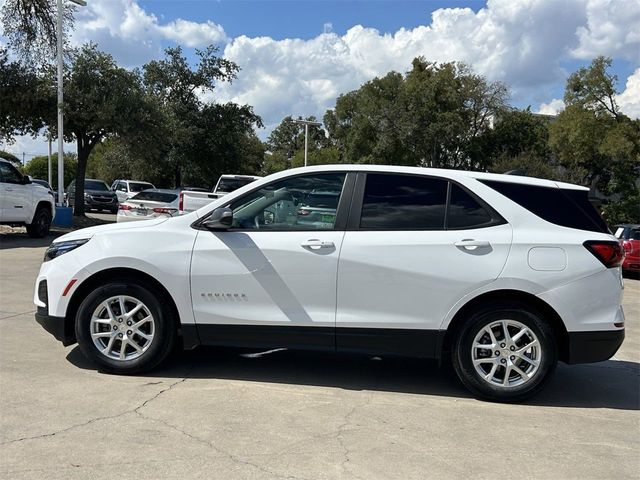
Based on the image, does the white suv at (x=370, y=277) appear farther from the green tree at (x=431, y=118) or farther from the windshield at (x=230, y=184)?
the green tree at (x=431, y=118)

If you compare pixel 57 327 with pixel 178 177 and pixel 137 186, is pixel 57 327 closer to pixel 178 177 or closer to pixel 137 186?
pixel 137 186

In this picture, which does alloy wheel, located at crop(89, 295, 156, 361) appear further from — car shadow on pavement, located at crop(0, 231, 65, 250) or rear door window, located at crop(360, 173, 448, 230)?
car shadow on pavement, located at crop(0, 231, 65, 250)

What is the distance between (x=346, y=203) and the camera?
192 inches

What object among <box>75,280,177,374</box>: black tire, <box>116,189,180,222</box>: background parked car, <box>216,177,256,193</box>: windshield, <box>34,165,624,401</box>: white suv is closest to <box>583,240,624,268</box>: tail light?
<box>34,165,624,401</box>: white suv

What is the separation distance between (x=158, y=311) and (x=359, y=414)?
188 cm

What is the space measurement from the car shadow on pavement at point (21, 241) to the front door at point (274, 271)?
1056 centimetres

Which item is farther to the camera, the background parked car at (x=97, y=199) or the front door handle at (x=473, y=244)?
the background parked car at (x=97, y=199)

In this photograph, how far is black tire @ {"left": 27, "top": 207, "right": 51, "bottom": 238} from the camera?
15062mm

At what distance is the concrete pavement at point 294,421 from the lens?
3557 mm

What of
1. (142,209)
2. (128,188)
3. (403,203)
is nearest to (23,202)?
(142,209)

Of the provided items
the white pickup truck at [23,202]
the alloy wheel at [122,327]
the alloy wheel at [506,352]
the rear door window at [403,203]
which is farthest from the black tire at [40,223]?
the alloy wheel at [506,352]

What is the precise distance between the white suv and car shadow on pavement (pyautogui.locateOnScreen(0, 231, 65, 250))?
9988 mm

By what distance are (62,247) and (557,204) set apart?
4.29 metres

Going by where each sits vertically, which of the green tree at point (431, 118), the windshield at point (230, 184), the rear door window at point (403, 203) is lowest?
the rear door window at point (403, 203)
